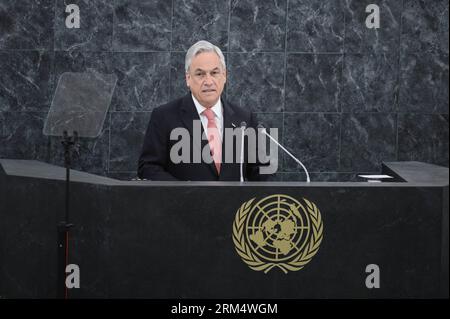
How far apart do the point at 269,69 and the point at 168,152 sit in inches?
165

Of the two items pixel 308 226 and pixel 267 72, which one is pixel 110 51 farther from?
pixel 308 226

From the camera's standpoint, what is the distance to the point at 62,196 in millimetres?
4762

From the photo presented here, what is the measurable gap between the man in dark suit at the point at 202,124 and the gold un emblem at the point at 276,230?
0.73 m

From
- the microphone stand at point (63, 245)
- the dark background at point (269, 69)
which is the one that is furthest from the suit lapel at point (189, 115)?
the dark background at point (269, 69)

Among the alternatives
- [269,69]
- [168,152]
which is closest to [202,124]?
[168,152]

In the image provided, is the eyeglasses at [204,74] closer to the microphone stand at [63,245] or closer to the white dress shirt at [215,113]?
the white dress shirt at [215,113]

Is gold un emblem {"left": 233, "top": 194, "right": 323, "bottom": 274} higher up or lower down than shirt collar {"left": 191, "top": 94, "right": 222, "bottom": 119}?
lower down

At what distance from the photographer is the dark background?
30.8 ft

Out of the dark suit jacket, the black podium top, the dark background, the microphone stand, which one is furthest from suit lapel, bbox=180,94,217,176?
the dark background

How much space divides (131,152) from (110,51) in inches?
45.5

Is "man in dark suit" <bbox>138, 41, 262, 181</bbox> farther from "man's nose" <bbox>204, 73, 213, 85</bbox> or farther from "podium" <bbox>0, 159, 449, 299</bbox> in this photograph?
"podium" <bbox>0, 159, 449, 299</bbox>

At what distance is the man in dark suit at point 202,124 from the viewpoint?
5430mm

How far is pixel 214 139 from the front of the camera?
551 centimetres

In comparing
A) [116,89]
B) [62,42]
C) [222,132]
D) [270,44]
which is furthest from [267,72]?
[222,132]
